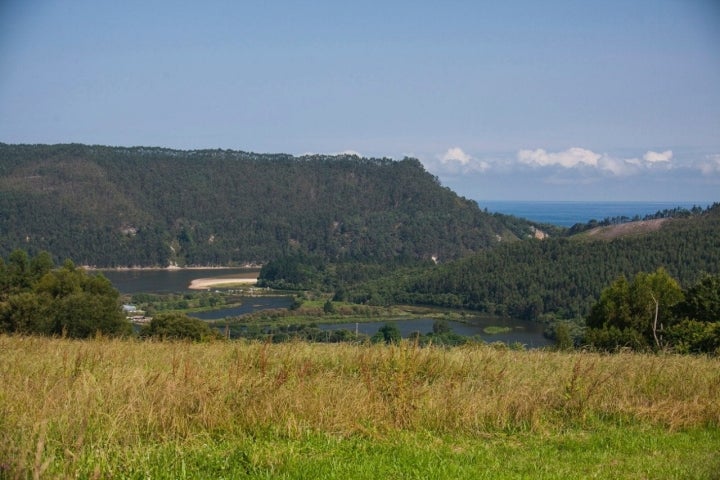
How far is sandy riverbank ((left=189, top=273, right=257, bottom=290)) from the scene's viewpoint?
102125mm

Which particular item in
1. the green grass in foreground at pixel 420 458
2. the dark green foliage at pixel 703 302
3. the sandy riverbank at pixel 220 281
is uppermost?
the green grass in foreground at pixel 420 458

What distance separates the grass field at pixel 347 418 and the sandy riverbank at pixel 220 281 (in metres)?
93.6

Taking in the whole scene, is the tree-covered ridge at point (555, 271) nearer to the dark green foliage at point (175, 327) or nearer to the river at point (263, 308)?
the river at point (263, 308)

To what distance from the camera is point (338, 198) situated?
639 feet

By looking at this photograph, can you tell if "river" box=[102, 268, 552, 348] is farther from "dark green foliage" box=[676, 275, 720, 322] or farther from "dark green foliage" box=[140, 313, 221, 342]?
"dark green foliage" box=[140, 313, 221, 342]

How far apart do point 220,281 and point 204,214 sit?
63066mm

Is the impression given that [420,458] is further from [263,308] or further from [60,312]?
[263,308]

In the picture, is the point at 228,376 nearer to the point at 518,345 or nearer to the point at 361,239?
the point at 518,345

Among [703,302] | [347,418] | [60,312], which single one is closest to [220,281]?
[60,312]

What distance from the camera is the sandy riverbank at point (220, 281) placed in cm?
10212

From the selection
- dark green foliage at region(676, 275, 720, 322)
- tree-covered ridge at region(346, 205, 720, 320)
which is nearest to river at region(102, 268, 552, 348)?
tree-covered ridge at region(346, 205, 720, 320)

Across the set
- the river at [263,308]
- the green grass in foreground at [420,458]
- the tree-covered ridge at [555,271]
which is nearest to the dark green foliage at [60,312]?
the green grass in foreground at [420,458]

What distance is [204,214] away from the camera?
6796 inches

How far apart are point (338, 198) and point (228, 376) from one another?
18861cm
